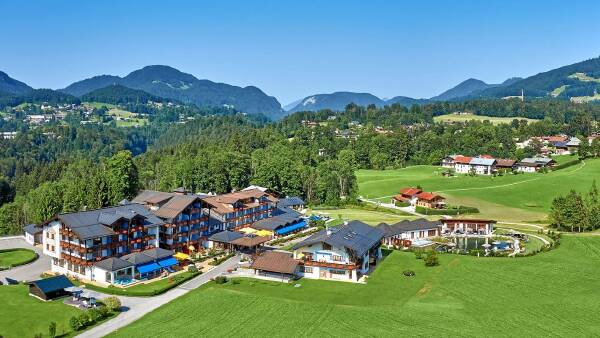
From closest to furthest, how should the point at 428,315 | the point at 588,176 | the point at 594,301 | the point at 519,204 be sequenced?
the point at 428,315, the point at 594,301, the point at 519,204, the point at 588,176

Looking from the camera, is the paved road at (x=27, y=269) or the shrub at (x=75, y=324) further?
A: the paved road at (x=27, y=269)

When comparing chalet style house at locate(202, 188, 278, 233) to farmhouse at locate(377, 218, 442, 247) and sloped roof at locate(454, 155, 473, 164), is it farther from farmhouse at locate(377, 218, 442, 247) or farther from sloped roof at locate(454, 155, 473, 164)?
sloped roof at locate(454, 155, 473, 164)

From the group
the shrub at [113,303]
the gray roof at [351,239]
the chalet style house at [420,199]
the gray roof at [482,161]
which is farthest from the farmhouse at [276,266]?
the gray roof at [482,161]

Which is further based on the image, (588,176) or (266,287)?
(588,176)

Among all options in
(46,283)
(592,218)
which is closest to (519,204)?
(592,218)

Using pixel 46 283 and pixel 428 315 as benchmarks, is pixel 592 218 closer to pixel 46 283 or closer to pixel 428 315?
pixel 428 315

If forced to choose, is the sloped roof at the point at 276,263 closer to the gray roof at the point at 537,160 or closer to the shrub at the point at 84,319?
the shrub at the point at 84,319

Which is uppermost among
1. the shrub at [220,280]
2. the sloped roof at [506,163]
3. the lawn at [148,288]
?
the sloped roof at [506,163]
